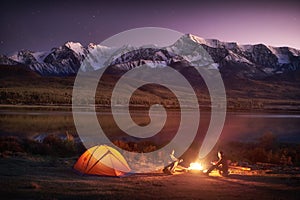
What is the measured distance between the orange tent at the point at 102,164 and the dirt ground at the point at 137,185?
354 mm

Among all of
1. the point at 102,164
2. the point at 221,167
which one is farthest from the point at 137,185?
the point at 221,167

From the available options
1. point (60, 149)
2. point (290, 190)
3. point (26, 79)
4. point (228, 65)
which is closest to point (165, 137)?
→ point (60, 149)

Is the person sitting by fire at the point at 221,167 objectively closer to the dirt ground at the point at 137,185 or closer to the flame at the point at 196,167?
the dirt ground at the point at 137,185

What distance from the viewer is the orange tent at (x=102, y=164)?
1072cm

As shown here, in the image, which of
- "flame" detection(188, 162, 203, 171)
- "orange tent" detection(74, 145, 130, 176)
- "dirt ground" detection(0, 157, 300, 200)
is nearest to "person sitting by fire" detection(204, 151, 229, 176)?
"dirt ground" detection(0, 157, 300, 200)

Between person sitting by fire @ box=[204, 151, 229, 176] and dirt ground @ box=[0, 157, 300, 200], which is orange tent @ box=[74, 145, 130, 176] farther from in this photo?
person sitting by fire @ box=[204, 151, 229, 176]

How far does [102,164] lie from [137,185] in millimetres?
1894

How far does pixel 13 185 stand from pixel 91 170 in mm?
2536

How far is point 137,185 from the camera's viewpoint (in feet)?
30.5

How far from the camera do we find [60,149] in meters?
16.4

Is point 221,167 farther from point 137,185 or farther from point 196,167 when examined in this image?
point 137,185

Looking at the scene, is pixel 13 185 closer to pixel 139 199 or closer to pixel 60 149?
pixel 139 199

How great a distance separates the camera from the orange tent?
422 inches

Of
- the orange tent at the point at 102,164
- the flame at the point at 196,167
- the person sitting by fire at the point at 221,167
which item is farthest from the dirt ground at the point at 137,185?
the flame at the point at 196,167
